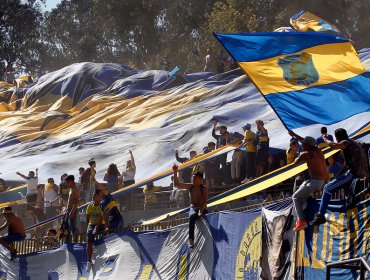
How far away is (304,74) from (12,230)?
23.9ft

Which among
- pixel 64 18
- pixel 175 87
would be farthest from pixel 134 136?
pixel 64 18

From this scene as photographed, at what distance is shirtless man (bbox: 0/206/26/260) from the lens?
19203mm

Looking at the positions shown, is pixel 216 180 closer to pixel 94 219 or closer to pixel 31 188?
pixel 94 219

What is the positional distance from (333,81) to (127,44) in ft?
159

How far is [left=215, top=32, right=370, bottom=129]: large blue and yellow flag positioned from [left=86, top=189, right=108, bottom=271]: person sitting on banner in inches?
150

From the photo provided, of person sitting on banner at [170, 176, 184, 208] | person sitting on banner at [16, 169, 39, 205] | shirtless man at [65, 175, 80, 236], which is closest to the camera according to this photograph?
shirtless man at [65, 175, 80, 236]

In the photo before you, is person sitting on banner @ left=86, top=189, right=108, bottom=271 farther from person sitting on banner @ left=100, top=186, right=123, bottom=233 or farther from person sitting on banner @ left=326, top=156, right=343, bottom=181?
person sitting on banner @ left=326, top=156, right=343, bottom=181

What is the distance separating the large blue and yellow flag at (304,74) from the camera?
14789 mm

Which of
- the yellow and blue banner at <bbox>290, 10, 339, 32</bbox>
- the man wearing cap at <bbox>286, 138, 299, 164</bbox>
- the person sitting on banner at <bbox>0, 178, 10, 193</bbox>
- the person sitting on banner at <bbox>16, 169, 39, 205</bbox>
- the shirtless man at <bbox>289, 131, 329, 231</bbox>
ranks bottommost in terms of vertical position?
the shirtless man at <bbox>289, 131, 329, 231</bbox>

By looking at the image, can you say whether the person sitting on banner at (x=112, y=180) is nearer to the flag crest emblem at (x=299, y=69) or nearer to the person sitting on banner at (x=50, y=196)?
the person sitting on banner at (x=50, y=196)

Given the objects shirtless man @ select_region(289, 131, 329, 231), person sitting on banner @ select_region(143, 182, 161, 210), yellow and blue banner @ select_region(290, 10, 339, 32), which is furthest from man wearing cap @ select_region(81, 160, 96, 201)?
shirtless man @ select_region(289, 131, 329, 231)

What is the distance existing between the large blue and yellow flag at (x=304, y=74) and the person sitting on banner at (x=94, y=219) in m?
3.81

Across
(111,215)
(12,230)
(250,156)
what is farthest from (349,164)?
(12,230)

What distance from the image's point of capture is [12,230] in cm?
1931
